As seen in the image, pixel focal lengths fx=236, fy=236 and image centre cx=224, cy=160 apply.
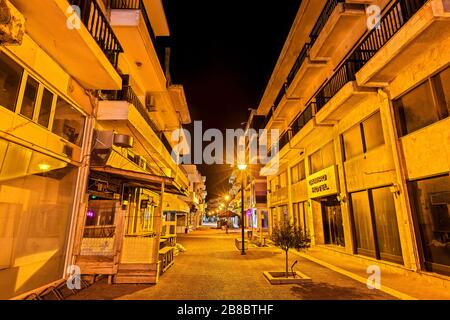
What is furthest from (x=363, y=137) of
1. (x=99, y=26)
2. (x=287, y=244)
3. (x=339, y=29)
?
(x=99, y=26)

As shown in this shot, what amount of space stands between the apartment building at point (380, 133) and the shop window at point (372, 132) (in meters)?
0.04

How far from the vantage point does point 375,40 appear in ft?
32.8

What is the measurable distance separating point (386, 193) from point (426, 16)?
6.01 m

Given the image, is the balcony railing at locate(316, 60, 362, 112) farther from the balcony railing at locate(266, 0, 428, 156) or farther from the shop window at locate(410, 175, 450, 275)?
the shop window at locate(410, 175, 450, 275)

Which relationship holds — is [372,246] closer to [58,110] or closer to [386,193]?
[386,193]

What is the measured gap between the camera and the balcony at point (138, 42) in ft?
31.7

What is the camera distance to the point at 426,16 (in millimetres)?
6230

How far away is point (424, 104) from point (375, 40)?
4078mm

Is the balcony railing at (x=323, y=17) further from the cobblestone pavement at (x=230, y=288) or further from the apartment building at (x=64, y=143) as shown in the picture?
the cobblestone pavement at (x=230, y=288)

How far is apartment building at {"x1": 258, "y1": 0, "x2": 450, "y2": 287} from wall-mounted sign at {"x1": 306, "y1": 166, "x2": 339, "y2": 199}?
0.06m

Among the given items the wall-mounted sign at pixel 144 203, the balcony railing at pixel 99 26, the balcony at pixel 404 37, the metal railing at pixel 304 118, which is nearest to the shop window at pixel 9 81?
the balcony railing at pixel 99 26

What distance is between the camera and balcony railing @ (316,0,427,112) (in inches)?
304

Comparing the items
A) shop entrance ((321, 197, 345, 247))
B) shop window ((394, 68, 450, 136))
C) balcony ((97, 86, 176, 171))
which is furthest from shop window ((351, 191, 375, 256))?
balcony ((97, 86, 176, 171))
